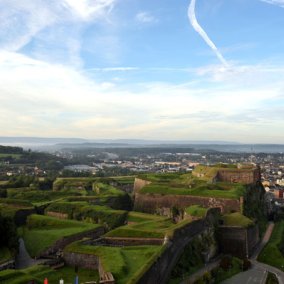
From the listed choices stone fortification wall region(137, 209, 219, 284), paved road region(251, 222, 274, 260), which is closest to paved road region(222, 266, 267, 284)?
stone fortification wall region(137, 209, 219, 284)

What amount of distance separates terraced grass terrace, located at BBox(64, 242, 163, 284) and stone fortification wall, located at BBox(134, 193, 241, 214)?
722 inches

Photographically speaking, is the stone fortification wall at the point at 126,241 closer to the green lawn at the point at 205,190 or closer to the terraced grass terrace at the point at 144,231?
the terraced grass terrace at the point at 144,231

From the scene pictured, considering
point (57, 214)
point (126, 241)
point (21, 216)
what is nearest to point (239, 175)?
point (57, 214)

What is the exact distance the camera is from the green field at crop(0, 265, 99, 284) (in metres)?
23.4

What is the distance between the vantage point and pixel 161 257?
27625 mm

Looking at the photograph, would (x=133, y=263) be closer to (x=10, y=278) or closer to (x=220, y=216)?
(x=10, y=278)

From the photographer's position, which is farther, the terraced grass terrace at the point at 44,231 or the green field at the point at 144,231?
the terraced grass terrace at the point at 44,231

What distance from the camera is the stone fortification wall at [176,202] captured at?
47.8 m

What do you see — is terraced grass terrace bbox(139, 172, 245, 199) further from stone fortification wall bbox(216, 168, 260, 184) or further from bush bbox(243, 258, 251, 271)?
bush bbox(243, 258, 251, 271)

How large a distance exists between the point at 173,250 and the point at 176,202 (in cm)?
1998

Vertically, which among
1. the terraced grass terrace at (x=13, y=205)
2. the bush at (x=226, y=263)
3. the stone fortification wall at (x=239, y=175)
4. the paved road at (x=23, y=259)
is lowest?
the bush at (x=226, y=263)

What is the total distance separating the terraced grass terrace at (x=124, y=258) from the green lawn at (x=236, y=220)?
13.3 meters

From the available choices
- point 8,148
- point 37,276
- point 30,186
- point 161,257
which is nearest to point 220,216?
point 161,257

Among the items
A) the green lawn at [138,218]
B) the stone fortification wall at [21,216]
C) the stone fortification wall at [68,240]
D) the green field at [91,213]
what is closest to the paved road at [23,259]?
the stone fortification wall at [68,240]
